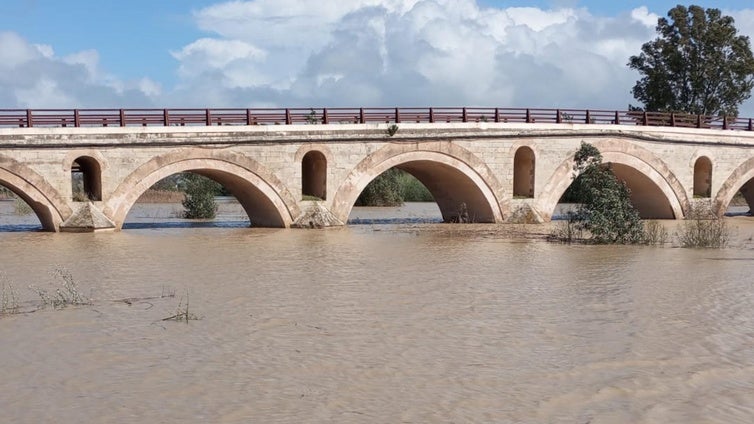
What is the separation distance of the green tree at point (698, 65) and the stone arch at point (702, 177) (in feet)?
47.8

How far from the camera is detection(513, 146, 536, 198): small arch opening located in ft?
94.1

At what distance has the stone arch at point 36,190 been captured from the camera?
2128 cm

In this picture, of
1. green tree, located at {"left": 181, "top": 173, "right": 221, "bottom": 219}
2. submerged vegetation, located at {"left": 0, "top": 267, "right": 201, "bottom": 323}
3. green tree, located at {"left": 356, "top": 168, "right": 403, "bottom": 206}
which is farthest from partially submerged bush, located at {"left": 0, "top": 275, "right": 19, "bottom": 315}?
green tree, located at {"left": 356, "top": 168, "right": 403, "bottom": 206}

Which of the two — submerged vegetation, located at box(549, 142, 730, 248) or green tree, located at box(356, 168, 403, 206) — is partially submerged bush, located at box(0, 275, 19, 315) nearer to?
submerged vegetation, located at box(549, 142, 730, 248)

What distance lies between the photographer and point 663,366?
780 centimetres

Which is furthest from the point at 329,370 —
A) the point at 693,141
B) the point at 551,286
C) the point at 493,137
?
the point at 693,141

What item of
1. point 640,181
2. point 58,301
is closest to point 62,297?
point 58,301

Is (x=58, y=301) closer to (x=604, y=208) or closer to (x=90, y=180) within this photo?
(x=90, y=180)

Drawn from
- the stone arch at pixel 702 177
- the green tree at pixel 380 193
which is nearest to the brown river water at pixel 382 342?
the stone arch at pixel 702 177

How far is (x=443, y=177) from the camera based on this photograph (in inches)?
1133

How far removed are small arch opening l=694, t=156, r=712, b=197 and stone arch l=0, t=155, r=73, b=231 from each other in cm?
2460

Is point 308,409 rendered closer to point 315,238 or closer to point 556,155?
point 315,238

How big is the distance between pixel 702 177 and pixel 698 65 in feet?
51.5

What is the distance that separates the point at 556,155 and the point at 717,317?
18.9 m
